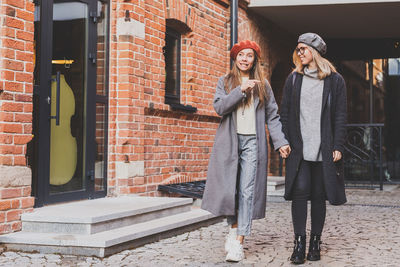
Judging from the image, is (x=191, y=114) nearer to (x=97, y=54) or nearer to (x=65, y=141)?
(x=97, y=54)

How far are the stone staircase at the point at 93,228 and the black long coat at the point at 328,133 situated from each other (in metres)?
1.49

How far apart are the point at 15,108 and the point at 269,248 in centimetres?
261

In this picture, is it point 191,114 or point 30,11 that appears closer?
point 30,11

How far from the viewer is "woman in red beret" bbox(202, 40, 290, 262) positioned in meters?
4.59

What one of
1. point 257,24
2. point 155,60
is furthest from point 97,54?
point 257,24

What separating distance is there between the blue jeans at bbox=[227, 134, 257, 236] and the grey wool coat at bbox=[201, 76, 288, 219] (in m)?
0.05

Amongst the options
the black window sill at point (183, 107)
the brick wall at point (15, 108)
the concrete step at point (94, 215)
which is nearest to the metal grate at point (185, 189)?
the concrete step at point (94, 215)

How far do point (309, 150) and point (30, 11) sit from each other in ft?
9.34

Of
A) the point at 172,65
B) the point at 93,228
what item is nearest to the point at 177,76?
the point at 172,65

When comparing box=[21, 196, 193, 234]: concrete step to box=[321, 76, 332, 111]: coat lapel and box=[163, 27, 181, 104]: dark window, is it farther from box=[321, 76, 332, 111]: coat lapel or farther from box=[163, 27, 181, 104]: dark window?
box=[163, 27, 181, 104]: dark window

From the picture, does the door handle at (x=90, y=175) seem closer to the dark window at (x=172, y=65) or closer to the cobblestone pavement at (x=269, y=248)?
the cobblestone pavement at (x=269, y=248)

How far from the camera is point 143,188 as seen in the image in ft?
24.0

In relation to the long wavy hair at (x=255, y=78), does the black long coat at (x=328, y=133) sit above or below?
below

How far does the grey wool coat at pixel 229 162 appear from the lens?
15.0 ft
